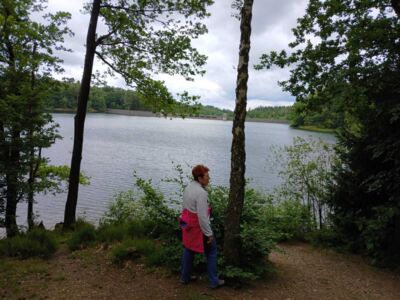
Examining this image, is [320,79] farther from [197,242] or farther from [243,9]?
[197,242]

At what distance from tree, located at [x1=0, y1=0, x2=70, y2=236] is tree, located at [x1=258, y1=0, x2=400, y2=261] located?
8397mm

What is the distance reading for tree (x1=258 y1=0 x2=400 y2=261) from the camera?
22.4 ft

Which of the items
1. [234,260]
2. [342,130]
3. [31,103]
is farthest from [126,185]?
[234,260]

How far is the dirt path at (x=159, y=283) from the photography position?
5180 mm

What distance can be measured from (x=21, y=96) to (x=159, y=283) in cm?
936

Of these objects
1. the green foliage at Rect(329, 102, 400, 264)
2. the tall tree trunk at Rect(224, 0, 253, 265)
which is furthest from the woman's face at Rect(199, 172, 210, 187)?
the green foliage at Rect(329, 102, 400, 264)

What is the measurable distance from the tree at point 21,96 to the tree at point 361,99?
8.40m

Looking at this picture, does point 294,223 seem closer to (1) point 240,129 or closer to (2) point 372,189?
(2) point 372,189

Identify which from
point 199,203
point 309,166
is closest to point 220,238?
point 199,203

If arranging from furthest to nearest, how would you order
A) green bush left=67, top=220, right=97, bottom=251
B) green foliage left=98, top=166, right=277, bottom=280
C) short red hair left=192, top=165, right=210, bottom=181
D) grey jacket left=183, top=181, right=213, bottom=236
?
green bush left=67, top=220, right=97, bottom=251 → green foliage left=98, top=166, right=277, bottom=280 → short red hair left=192, top=165, right=210, bottom=181 → grey jacket left=183, top=181, right=213, bottom=236

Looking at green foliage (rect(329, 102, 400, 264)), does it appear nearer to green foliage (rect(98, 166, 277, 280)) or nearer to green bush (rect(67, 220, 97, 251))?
green foliage (rect(98, 166, 277, 280))

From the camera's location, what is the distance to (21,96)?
1186 centimetres

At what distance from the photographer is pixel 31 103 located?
12383mm

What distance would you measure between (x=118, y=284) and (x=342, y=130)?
260 inches
